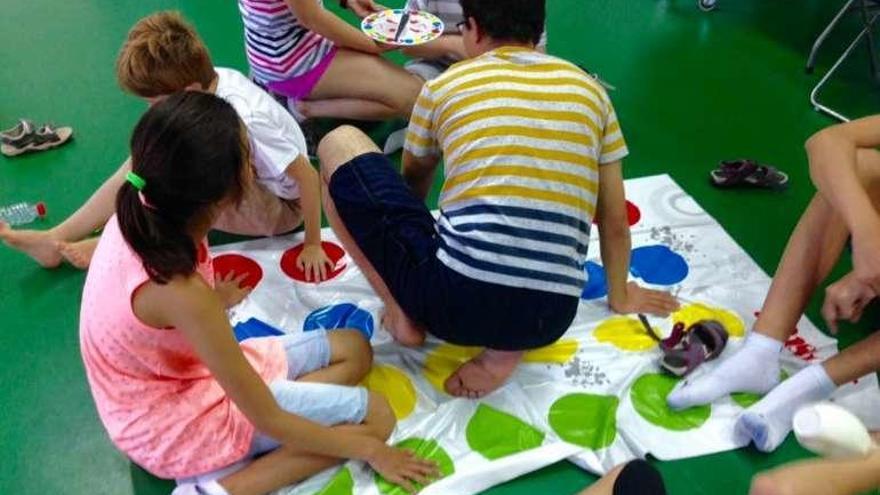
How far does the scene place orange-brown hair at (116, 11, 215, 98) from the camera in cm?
156

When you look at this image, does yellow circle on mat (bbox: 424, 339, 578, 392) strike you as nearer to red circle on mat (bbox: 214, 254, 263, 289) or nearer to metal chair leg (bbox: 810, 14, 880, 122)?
red circle on mat (bbox: 214, 254, 263, 289)

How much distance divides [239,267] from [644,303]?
99 cm

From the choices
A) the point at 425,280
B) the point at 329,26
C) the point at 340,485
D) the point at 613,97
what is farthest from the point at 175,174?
the point at 613,97

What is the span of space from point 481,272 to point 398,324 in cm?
31

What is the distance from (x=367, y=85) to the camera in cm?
226

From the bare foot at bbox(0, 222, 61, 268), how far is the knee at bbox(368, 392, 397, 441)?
3.10 ft

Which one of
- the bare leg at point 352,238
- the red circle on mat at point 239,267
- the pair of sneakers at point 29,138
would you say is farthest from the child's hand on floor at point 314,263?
the pair of sneakers at point 29,138

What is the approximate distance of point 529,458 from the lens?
1.43 metres

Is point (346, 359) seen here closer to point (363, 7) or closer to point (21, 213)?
point (21, 213)

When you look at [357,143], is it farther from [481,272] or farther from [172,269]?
[172,269]

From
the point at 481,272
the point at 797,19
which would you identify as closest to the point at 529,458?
the point at 481,272

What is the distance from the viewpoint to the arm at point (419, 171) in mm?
1582

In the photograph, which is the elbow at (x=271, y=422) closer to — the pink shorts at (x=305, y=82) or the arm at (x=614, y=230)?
the arm at (x=614, y=230)

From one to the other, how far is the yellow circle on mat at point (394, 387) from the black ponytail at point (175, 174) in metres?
0.61
